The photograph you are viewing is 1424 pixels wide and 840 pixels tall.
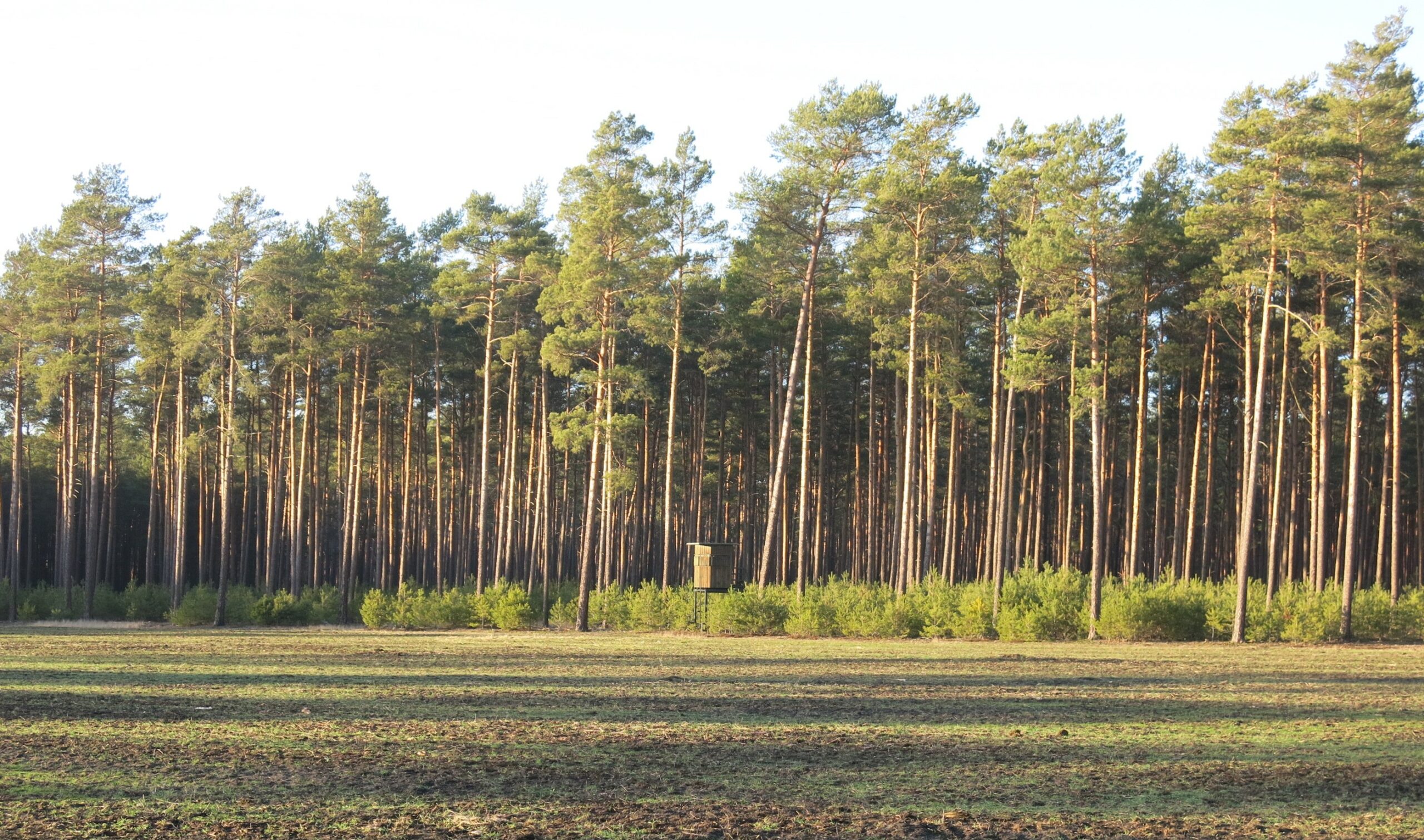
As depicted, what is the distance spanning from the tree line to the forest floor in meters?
15.2

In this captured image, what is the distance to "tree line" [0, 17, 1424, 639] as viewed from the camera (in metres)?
32.3

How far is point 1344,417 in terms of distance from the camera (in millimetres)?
47656

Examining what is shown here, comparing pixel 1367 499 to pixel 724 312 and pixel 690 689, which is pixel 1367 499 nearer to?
pixel 724 312

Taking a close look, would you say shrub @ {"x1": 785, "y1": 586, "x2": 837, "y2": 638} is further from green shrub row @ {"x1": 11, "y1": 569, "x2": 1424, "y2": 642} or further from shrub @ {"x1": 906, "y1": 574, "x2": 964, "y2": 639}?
shrub @ {"x1": 906, "y1": 574, "x2": 964, "y2": 639}

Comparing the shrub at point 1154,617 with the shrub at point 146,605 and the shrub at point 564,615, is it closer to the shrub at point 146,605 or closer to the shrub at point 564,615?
the shrub at point 564,615

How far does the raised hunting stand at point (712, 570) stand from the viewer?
3381 cm

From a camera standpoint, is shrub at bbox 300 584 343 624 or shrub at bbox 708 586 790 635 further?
shrub at bbox 300 584 343 624

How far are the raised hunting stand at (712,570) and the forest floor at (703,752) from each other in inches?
534

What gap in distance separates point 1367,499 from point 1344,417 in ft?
22.9

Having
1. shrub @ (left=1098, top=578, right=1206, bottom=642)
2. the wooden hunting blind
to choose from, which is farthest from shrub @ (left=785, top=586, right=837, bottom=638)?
shrub @ (left=1098, top=578, right=1206, bottom=642)

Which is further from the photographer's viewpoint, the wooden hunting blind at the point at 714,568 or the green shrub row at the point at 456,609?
the green shrub row at the point at 456,609

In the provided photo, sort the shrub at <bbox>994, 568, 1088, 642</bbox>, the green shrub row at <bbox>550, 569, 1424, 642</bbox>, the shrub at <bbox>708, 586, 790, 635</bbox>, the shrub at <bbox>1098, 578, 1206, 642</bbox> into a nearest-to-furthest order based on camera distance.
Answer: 1. the shrub at <bbox>1098, 578, 1206, 642</bbox>
2. the green shrub row at <bbox>550, 569, 1424, 642</bbox>
3. the shrub at <bbox>994, 568, 1088, 642</bbox>
4. the shrub at <bbox>708, 586, 790, 635</bbox>

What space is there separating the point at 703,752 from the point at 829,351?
41.1 metres

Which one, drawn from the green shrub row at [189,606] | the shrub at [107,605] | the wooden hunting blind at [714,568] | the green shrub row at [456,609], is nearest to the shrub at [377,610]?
the green shrub row at [456,609]
